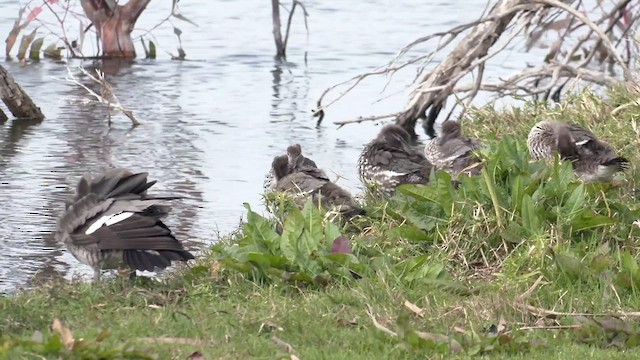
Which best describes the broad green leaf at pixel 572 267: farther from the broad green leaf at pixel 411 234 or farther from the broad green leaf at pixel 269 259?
the broad green leaf at pixel 269 259

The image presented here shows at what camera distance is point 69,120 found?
579 inches

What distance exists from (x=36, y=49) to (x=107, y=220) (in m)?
10.7

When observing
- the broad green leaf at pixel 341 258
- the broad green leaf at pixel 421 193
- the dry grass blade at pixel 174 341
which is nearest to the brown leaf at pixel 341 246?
the broad green leaf at pixel 341 258

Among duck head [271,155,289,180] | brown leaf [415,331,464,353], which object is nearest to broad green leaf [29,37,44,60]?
duck head [271,155,289,180]

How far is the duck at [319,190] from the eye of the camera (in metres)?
8.57

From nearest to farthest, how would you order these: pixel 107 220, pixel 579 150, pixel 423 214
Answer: pixel 107 220
pixel 423 214
pixel 579 150

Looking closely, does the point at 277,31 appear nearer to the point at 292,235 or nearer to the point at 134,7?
the point at 134,7

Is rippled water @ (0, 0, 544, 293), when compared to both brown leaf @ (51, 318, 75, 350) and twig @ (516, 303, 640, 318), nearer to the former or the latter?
brown leaf @ (51, 318, 75, 350)

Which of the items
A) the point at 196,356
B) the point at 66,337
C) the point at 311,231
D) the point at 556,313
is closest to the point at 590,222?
the point at 556,313

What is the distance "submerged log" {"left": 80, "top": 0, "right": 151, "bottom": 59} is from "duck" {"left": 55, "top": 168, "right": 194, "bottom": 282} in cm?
945

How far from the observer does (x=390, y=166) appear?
9.67 meters

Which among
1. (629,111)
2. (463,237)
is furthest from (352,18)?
(463,237)

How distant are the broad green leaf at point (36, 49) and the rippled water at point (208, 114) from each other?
0.73ft

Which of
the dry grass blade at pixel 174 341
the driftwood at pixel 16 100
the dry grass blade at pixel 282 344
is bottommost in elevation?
the driftwood at pixel 16 100
